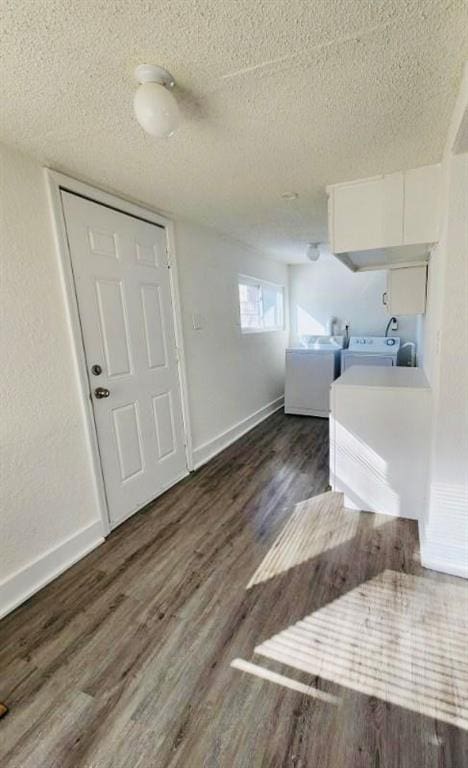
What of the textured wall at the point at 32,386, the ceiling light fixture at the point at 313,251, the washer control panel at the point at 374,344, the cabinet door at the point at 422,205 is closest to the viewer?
the textured wall at the point at 32,386

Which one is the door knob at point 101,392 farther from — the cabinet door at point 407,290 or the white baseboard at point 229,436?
the cabinet door at point 407,290

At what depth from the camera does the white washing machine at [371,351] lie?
403cm

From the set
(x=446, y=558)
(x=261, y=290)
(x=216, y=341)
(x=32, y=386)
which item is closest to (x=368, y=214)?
(x=216, y=341)

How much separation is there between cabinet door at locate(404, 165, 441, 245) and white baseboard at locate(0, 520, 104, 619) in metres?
2.56

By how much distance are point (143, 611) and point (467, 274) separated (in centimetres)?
210

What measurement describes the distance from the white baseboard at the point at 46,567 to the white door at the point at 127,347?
0.20 metres

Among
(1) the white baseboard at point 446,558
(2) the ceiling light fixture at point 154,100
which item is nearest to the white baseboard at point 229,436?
(1) the white baseboard at point 446,558

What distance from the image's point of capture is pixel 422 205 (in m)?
1.98

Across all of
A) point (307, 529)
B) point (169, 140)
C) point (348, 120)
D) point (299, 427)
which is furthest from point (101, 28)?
point (299, 427)

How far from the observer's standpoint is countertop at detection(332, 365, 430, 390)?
2172 mm

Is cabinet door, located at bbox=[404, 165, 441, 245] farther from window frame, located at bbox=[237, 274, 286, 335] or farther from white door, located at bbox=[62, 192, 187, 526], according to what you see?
window frame, located at bbox=[237, 274, 286, 335]

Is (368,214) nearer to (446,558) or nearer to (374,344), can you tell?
(446,558)

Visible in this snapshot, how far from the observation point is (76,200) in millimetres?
1929

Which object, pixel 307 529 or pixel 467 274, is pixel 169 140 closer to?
pixel 467 274
